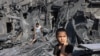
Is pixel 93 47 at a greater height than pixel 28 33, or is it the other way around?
pixel 93 47

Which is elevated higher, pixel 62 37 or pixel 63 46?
pixel 62 37

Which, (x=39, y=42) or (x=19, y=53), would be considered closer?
(x=19, y=53)

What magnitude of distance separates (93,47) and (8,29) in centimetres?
2534

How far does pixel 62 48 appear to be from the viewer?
385 cm

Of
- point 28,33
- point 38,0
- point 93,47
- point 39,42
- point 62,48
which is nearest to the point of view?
point 62,48

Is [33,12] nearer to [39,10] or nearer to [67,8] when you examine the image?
[39,10]

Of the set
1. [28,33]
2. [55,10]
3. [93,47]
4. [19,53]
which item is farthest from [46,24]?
[93,47]

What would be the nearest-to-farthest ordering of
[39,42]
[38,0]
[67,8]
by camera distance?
1. [39,42]
2. [67,8]
3. [38,0]

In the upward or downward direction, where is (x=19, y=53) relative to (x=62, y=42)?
downward

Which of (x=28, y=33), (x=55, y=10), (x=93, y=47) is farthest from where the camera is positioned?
(x=55, y=10)

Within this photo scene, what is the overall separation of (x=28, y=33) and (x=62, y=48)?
53.4 ft

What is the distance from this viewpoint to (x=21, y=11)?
28828 mm

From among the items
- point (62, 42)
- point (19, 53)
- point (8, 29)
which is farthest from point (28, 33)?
point (62, 42)

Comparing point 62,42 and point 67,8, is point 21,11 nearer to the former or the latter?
point 67,8
